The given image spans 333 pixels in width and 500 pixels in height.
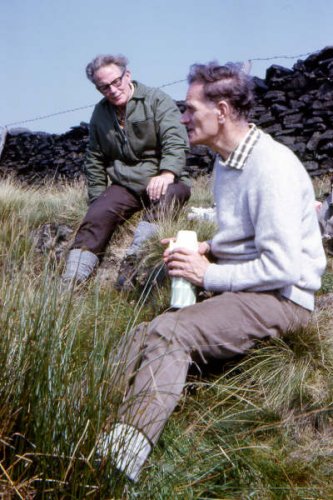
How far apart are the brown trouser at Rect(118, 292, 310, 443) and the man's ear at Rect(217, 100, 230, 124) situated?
30.5 inches

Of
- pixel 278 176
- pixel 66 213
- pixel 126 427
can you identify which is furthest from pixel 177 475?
pixel 66 213

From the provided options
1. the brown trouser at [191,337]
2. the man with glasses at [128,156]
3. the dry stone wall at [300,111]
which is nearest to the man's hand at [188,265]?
the brown trouser at [191,337]

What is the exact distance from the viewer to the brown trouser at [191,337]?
Result: 8.00 ft

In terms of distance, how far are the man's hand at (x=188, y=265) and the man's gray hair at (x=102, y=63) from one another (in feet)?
7.66

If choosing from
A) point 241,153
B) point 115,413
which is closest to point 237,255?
point 241,153

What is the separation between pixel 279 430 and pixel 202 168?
8328mm

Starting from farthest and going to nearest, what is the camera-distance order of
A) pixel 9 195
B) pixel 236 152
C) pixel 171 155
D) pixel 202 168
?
pixel 202 168
pixel 9 195
pixel 171 155
pixel 236 152

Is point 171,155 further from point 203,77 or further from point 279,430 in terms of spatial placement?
point 279,430

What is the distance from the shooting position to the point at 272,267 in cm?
280

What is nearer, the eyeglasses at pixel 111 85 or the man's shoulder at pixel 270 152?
the man's shoulder at pixel 270 152

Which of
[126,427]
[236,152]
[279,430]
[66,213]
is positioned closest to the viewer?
[126,427]

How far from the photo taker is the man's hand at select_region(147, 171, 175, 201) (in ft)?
16.3

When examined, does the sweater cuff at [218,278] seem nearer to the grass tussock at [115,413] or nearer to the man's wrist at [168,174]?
the grass tussock at [115,413]

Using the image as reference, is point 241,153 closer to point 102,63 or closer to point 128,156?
point 102,63
